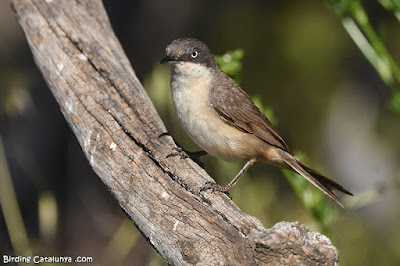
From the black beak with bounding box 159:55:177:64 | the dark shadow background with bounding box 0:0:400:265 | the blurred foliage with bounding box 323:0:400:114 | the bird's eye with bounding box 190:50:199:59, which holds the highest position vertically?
the blurred foliage with bounding box 323:0:400:114

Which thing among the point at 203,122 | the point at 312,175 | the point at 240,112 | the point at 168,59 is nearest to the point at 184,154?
the point at 203,122

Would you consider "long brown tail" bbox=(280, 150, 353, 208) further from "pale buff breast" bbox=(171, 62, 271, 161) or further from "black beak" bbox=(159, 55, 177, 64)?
"black beak" bbox=(159, 55, 177, 64)

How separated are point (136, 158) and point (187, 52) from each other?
104cm

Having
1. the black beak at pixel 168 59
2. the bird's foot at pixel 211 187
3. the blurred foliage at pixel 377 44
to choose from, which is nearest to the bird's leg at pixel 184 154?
the bird's foot at pixel 211 187

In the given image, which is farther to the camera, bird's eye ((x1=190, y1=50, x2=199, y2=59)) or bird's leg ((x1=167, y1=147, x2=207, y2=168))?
bird's eye ((x1=190, y1=50, x2=199, y2=59))

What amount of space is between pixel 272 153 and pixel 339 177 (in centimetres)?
366

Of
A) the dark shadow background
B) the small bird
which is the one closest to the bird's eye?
the small bird

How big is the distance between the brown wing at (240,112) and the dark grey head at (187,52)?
0.26 m

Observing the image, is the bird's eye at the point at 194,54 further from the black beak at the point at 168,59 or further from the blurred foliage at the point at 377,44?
the blurred foliage at the point at 377,44

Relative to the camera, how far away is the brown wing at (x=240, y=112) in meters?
5.18

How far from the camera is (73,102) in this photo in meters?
4.98

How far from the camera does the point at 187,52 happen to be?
5.12 meters

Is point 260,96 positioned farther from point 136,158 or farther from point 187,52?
point 136,158

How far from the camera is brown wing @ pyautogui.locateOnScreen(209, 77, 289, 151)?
5.18 m
